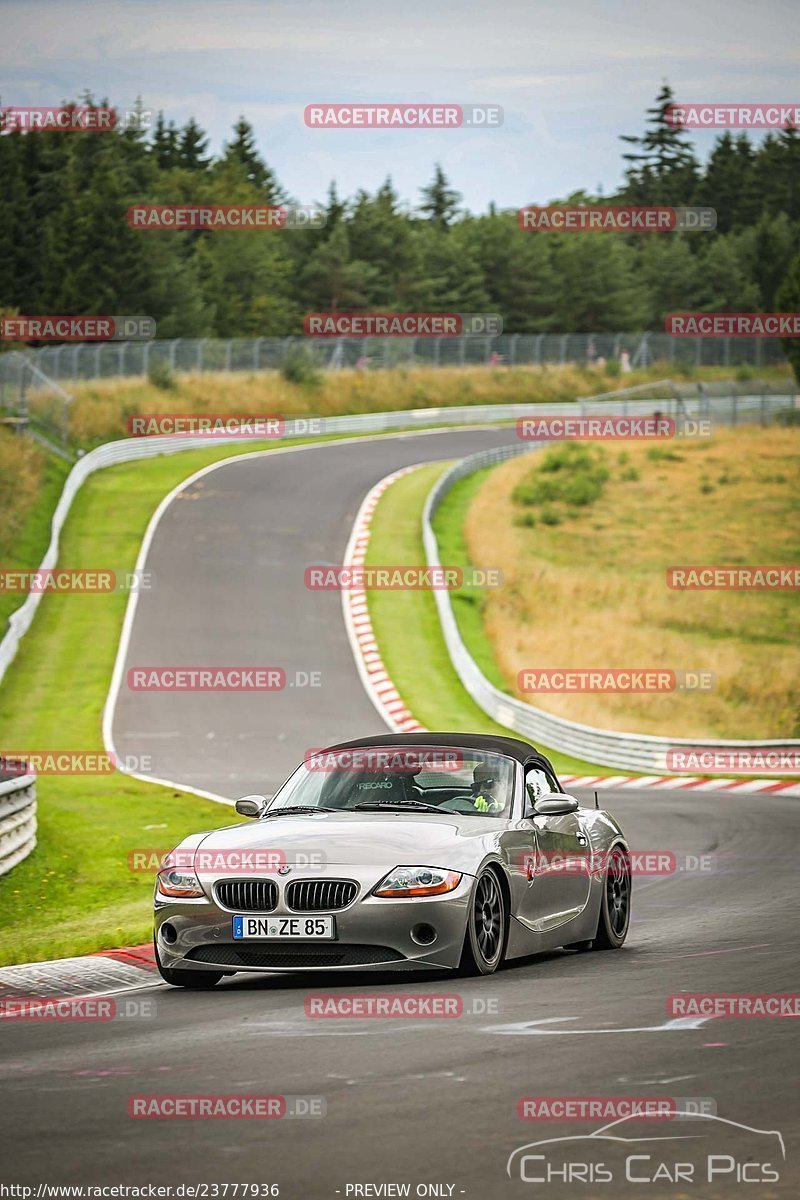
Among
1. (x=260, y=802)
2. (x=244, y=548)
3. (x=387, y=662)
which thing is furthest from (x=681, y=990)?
(x=244, y=548)

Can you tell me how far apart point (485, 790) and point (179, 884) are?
2048 millimetres

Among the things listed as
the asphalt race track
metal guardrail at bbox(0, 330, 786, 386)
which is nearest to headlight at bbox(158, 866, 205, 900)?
the asphalt race track

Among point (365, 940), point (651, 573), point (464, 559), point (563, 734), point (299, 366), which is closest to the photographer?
point (365, 940)

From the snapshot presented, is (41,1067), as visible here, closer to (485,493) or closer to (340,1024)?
(340,1024)

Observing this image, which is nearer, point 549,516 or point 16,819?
point 16,819

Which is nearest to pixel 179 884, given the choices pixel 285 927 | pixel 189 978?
pixel 189 978

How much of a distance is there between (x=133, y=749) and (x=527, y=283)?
89.2 meters

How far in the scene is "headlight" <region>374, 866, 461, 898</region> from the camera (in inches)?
372

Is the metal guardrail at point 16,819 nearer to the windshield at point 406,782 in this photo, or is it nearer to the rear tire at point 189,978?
the windshield at point 406,782

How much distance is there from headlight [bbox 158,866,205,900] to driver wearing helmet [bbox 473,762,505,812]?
73.1 inches

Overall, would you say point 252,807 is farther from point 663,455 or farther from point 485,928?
point 663,455

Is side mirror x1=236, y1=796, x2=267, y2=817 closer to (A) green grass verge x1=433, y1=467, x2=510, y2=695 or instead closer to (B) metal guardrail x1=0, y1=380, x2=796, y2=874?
(B) metal guardrail x1=0, y1=380, x2=796, y2=874

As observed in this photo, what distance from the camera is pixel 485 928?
9938 mm

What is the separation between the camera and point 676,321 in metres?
108
